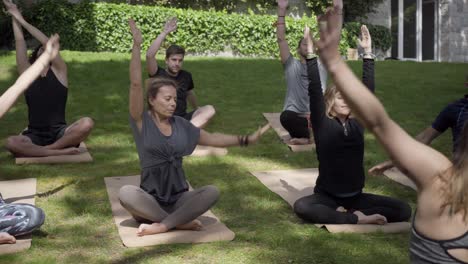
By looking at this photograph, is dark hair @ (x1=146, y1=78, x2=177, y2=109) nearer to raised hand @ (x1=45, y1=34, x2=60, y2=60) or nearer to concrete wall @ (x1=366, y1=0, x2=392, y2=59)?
raised hand @ (x1=45, y1=34, x2=60, y2=60)

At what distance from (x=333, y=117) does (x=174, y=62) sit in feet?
9.14

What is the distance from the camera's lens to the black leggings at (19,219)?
14.3 ft

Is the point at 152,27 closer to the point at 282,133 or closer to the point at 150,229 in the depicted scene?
the point at 282,133

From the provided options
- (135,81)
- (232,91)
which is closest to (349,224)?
(135,81)

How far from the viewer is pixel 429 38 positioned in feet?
69.0

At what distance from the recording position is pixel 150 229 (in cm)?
445

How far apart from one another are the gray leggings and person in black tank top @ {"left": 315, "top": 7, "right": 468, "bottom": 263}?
256cm

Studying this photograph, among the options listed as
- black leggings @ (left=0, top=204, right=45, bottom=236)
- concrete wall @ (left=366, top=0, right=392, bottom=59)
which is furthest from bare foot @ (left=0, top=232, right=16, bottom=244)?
concrete wall @ (left=366, top=0, right=392, bottom=59)

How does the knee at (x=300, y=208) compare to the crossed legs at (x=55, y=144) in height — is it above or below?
below

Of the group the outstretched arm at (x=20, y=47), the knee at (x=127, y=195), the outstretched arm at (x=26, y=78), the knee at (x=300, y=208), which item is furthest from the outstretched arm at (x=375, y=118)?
the outstretched arm at (x=20, y=47)

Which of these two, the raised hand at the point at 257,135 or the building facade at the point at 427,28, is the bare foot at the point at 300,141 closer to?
the raised hand at the point at 257,135

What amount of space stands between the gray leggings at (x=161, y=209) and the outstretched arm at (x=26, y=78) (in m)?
1.25

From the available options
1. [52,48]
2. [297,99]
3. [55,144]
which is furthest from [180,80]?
[52,48]

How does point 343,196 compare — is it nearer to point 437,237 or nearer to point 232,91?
point 437,237
